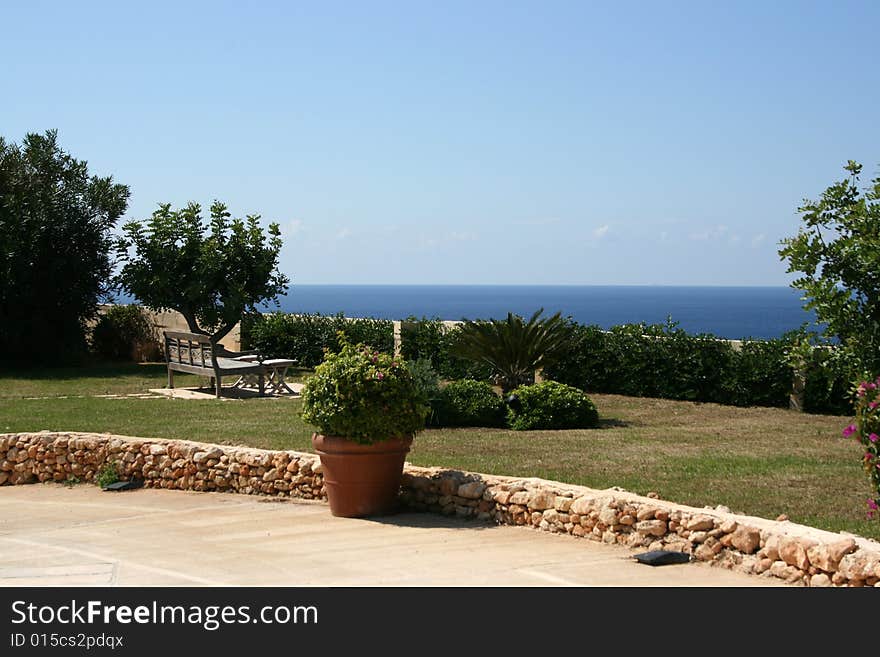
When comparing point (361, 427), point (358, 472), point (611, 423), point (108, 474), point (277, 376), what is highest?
point (361, 427)

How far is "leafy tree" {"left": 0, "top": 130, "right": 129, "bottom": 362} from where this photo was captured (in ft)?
67.7

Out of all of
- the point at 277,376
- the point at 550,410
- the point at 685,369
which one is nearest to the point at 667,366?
the point at 685,369

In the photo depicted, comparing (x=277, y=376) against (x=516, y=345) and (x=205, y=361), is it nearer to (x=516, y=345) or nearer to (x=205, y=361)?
(x=205, y=361)

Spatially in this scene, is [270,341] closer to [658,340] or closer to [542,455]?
[658,340]

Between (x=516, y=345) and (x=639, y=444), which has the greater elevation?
(x=516, y=345)

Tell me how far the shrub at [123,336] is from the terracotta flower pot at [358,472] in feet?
54.2

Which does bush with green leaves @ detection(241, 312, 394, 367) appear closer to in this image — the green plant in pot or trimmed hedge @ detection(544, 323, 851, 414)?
trimmed hedge @ detection(544, 323, 851, 414)

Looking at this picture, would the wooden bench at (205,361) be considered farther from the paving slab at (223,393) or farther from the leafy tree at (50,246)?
the leafy tree at (50,246)

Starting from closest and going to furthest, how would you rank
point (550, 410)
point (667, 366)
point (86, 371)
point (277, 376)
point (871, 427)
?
point (871, 427) → point (550, 410) → point (667, 366) → point (277, 376) → point (86, 371)

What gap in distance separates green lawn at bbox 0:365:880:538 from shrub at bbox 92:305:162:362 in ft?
22.1

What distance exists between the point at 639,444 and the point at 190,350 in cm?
885

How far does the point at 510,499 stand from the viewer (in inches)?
279
